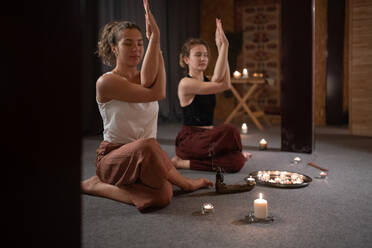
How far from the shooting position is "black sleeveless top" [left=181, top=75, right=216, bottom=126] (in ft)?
9.71

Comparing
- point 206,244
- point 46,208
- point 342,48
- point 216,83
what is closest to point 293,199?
point 206,244

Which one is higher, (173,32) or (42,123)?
(173,32)

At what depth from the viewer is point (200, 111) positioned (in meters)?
2.97

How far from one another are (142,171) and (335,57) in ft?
13.1

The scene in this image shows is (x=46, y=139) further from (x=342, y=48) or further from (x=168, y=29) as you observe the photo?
(x=168, y=29)

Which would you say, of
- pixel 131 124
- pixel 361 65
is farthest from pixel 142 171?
pixel 361 65

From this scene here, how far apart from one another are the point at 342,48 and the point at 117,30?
12.8ft

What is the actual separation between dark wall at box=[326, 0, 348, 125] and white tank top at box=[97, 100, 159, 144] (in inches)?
147

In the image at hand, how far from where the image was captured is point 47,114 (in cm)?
67

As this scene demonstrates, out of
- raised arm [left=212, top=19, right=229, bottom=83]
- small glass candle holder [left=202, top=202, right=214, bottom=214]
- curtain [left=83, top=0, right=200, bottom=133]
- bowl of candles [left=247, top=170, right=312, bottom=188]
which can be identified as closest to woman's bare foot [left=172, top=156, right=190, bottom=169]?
bowl of candles [left=247, top=170, right=312, bottom=188]

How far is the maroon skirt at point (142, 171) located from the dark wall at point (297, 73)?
1.70 metres

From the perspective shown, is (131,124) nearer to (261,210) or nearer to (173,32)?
(261,210)

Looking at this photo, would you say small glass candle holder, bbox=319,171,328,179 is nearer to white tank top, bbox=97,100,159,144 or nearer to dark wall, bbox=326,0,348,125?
white tank top, bbox=97,100,159,144

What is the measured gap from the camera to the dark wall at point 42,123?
64 cm
